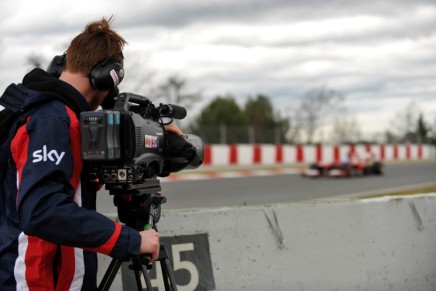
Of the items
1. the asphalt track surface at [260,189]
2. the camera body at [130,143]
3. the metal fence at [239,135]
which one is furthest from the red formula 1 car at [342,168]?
the camera body at [130,143]

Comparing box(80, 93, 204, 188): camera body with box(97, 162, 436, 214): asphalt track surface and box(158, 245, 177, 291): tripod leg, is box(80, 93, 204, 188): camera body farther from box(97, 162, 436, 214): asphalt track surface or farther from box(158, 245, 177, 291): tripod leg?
box(97, 162, 436, 214): asphalt track surface

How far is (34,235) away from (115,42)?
740 millimetres

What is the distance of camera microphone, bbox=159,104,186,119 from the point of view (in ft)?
7.80

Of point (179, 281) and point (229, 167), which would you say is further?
point (229, 167)

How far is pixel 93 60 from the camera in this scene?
2115 millimetres

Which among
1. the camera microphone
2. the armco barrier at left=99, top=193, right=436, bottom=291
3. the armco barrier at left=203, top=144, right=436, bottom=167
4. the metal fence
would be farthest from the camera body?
the metal fence

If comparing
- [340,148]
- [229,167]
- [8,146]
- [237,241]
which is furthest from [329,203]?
[340,148]

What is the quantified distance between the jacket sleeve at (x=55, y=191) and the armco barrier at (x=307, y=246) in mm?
1510

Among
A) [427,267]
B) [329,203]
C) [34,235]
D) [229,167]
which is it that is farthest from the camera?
[229,167]

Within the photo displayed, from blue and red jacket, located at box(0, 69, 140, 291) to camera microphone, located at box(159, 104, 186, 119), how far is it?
35 cm

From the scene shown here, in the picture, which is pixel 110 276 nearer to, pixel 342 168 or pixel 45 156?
pixel 45 156

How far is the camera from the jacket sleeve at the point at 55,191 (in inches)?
74.8

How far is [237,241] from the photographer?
382 cm

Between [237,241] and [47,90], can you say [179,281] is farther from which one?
[47,90]
